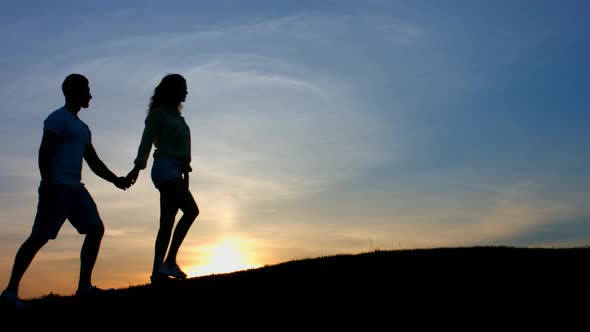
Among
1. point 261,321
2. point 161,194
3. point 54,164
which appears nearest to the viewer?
point 261,321

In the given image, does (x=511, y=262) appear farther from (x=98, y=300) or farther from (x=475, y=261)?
(x=98, y=300)

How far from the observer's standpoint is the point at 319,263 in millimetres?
12570

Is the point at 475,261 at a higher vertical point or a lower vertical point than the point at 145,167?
lower

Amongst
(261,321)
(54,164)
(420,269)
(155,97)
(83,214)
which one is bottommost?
(261,321)

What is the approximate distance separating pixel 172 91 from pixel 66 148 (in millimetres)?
1880

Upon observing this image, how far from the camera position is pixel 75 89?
972cm

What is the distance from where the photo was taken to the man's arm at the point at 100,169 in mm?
10172

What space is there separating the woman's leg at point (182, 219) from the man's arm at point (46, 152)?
A: 1898mm

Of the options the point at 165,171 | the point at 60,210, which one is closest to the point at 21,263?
the point at 60,210

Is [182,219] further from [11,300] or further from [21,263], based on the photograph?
[11,300]

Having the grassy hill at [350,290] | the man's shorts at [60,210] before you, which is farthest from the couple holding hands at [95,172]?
the grassy hill at [350,290]

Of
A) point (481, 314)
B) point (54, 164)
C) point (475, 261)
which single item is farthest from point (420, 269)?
point (54, 164)

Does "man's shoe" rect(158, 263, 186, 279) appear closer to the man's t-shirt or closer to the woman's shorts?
the woman's shorts

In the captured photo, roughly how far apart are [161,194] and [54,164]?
1.69 meters
